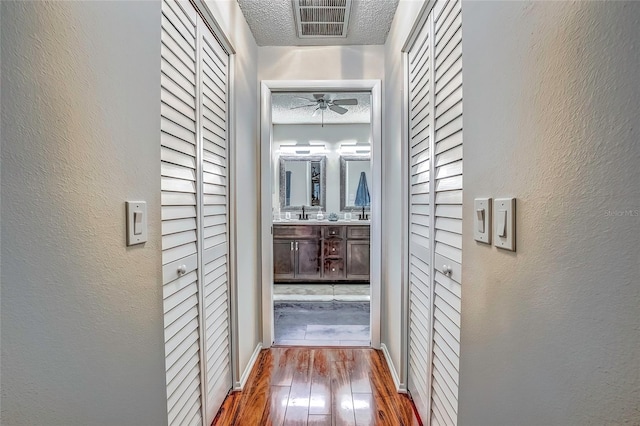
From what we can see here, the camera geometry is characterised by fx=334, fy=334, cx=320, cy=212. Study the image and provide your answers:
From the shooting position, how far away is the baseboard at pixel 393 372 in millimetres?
1883

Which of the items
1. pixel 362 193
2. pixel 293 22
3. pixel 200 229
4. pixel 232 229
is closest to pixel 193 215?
pixel 200 229

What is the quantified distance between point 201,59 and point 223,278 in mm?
1083

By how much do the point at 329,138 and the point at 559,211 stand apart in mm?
4479

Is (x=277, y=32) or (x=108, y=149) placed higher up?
(x=277, y=32)

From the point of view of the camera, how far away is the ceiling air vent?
Result: 1.87 metres

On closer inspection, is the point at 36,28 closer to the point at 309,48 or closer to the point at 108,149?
the point at 108,149

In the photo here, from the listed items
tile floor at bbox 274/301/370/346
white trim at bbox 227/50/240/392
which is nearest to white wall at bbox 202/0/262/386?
white trim at bbox 227/50/240/392

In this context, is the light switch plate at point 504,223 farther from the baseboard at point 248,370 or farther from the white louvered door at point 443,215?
the baseboard at point 248,370

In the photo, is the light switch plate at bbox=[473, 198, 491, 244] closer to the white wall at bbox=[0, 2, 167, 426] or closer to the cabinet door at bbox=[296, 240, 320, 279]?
the white wall at bbox=[0, 2, 167, 426]

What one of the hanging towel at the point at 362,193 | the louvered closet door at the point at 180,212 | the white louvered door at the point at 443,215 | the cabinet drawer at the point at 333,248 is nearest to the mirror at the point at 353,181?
the hanging towel at the point at 362,193

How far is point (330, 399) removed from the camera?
183 centimetres

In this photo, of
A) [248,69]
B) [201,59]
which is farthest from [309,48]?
[201,59]

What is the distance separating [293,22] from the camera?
6.75ft

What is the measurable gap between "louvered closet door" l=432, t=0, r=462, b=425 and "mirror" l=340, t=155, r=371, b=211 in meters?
3.49
